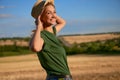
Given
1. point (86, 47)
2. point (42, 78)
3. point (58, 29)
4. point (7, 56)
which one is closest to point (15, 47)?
point (7, 56)

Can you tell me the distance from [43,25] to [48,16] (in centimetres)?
8

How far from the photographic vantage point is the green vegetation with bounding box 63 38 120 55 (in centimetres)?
2705

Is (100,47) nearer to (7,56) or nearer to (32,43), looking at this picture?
(7,56)

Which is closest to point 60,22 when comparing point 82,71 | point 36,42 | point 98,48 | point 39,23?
point 39,23

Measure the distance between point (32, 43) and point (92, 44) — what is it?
26921 mm

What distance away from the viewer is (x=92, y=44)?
97.5 ft

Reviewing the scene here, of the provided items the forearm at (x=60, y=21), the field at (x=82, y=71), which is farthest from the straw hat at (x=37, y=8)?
the field at (x=82, y=71)

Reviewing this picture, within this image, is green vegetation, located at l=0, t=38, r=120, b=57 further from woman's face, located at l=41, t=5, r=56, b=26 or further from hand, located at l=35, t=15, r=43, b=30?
hand, located at l=35, t=15, r=43, b=30

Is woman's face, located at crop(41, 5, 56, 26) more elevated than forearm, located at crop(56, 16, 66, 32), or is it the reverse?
woman's face, located at crop(41, 5, 56, 26)

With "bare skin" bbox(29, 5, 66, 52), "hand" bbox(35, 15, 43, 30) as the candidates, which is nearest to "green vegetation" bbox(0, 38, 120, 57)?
"bare skin" bbox(29, 5, 66, 52)

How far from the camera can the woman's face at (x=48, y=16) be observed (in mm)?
3154

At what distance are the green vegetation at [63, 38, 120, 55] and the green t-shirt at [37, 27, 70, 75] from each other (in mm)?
23085

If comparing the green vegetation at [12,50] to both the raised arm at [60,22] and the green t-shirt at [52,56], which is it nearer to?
the raised arm at [60,22]

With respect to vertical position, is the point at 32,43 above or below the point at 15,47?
above
